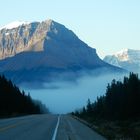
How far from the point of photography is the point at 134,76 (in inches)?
4432

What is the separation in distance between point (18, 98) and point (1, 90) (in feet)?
117

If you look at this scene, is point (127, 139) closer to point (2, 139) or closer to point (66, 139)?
point (66, 139)

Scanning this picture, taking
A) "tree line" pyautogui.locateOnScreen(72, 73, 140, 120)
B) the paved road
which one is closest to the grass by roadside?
the paved road

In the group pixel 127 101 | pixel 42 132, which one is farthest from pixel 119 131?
pixel 127 101

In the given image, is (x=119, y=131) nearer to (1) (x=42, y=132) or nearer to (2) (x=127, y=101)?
(1) (x=42, y=132)

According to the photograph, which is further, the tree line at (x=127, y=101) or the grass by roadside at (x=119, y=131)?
the tree line at (x=127, y=101)

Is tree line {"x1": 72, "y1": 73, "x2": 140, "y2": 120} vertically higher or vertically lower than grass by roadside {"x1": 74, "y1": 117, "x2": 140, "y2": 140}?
higher

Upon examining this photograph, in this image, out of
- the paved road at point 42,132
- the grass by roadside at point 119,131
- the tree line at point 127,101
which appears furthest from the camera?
the tree line at point 127,101

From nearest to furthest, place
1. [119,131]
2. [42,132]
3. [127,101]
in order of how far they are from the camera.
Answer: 1. [42,132]
2. [119,131]
3. [127,101]

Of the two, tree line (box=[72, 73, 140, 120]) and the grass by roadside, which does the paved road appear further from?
tree line (box=[72, 73, 140, 120])

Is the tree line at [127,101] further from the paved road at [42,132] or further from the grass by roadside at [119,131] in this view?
the paved road at [42,132]

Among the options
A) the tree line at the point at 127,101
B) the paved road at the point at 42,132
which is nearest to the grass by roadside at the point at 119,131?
the paved road at the point at 42,132

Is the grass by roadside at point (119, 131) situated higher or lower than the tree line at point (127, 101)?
lower

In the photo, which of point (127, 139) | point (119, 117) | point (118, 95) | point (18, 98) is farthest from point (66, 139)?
point (18, 98)
